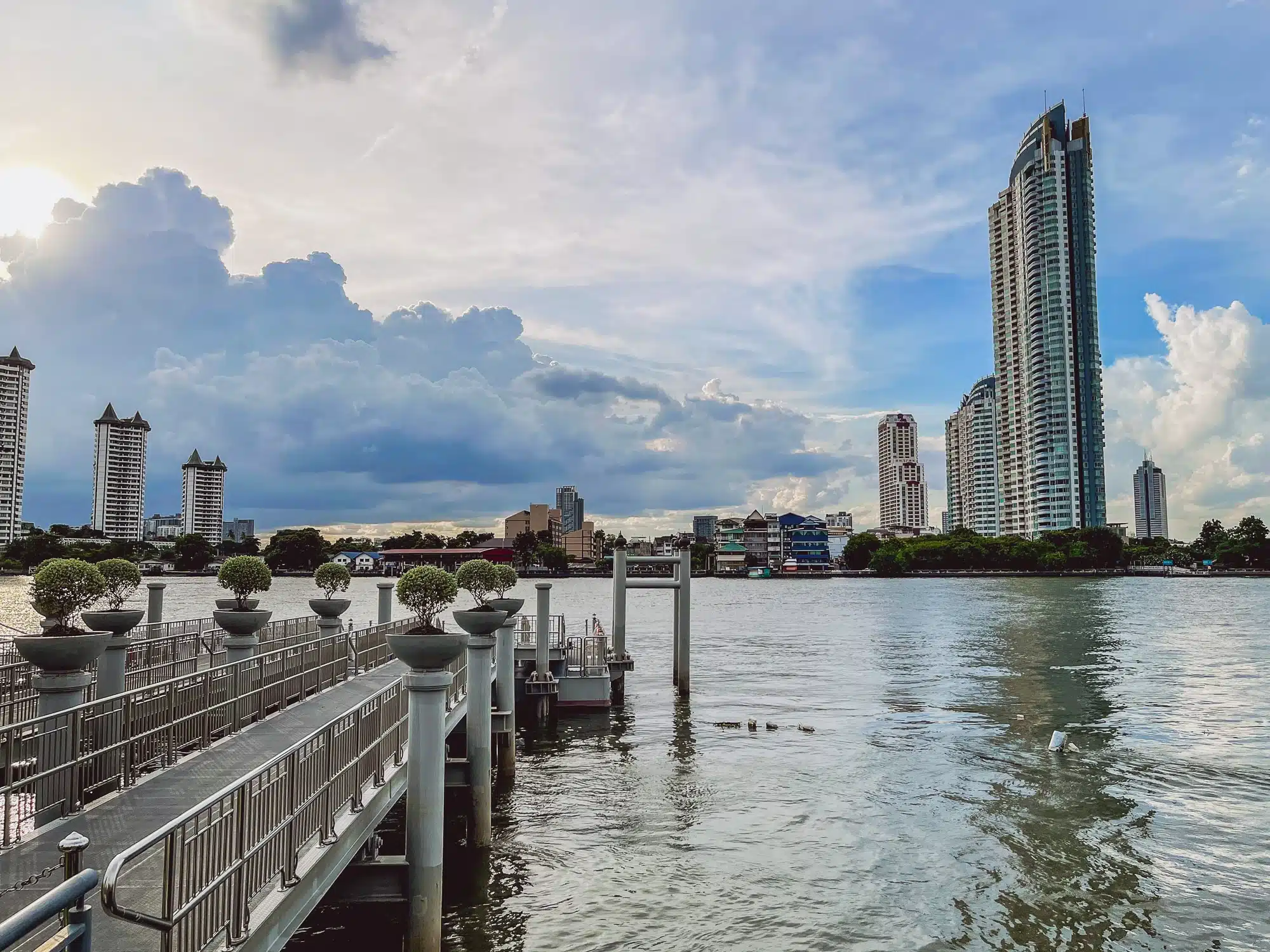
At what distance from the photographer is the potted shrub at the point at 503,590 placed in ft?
70.2

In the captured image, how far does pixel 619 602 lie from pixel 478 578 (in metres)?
13.9

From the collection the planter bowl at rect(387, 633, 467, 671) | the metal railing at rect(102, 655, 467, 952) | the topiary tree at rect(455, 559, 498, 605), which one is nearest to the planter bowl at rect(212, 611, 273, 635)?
the topiary tree at rect(455, 559, 498, 605)

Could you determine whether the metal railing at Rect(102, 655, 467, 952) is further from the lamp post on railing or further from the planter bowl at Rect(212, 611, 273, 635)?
the planter bowl at Rect(212, 611, 273, 635)

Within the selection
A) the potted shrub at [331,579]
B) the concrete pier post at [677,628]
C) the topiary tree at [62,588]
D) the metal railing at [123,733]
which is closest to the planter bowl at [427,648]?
the metal railing at [123,733]

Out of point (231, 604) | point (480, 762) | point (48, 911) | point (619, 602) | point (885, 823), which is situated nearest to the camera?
point (48, 911)

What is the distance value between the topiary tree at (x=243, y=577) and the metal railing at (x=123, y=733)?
16.3 feet

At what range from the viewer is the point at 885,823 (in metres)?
19.6

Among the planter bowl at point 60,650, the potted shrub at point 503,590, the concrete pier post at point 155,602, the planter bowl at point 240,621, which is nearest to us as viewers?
the planter bowl at point 60,650

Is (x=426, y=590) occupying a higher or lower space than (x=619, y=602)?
higher

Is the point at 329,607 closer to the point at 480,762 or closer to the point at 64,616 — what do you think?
the point at 480,762

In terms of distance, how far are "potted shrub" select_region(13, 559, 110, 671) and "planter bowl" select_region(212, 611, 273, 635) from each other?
325 cm

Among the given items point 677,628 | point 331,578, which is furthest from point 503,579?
point 677,628

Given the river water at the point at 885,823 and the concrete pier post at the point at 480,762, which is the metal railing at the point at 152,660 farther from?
the river water at the point at 885,823

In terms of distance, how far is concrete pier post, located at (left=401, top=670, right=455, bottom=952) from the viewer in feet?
35.6
